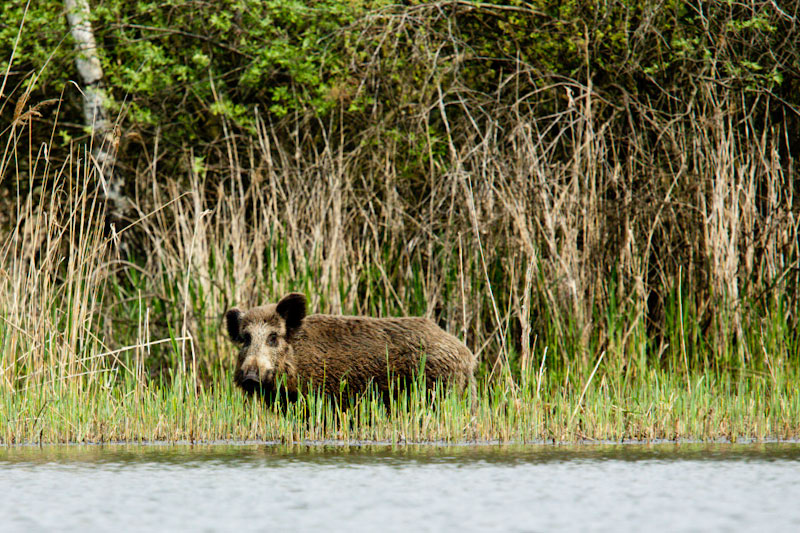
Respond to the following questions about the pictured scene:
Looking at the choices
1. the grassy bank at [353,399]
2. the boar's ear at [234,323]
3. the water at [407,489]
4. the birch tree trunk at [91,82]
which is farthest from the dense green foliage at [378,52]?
the water at [407,489]

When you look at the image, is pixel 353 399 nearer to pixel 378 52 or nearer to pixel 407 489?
pixel 407 489

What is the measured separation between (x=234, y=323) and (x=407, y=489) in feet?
9.31

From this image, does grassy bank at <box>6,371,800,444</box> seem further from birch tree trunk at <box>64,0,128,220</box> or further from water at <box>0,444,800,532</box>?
birch tree trunk at <box>64,0,128,220</box>

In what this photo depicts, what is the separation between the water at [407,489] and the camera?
351 centimetres

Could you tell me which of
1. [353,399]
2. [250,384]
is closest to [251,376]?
[250,384]

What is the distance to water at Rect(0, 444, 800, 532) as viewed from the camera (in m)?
3.51

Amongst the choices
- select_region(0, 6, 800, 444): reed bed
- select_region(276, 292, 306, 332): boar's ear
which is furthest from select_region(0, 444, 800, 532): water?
select_region(276, 292, 306, 332): boar's ear

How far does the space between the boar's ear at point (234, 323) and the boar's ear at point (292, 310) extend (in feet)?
0.88

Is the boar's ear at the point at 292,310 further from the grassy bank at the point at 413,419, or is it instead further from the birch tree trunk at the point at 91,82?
the birch tree trunk at the point at 91,82

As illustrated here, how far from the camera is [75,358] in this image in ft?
22.2

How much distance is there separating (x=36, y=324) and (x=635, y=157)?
4.75 m

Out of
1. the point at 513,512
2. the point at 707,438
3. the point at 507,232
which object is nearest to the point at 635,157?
the point at 507,232

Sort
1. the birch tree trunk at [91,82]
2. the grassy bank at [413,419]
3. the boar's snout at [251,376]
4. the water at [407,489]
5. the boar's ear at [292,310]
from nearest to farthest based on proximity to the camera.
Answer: the water at [407,489] < the grassy bank at [413,419] < the boar's snout at [251,376] < the boar's ear at [292,310] < the birch tree trunk at [91,82]

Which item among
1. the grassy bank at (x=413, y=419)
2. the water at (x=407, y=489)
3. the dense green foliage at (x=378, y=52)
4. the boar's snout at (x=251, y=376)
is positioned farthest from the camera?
the dense green foliage at (x=378, y=52)
